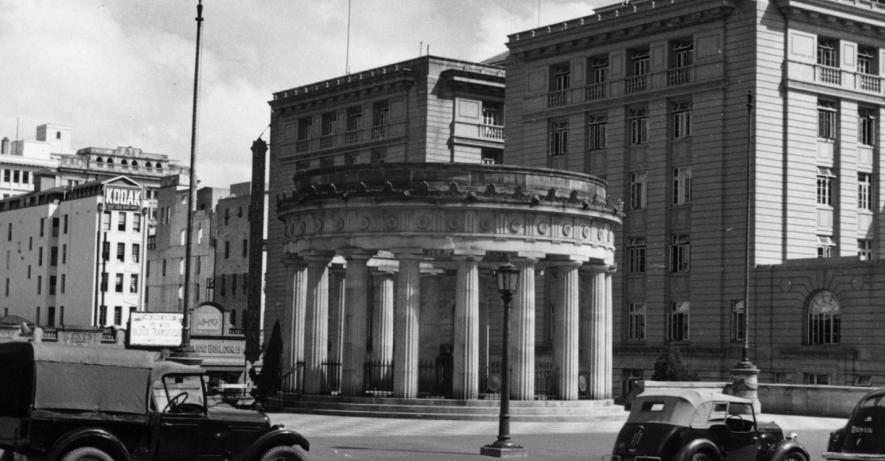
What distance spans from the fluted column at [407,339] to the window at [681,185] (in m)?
25.5

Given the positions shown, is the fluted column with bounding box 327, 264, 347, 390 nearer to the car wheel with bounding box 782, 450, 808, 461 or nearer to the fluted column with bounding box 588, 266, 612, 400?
the fluted column with bounding box 588, 266, 612, 400

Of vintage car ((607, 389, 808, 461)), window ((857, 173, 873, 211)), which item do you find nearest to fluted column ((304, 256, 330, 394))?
vintage car ((607, 389, 808, 461))

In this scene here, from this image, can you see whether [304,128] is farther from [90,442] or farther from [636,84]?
[90,442]

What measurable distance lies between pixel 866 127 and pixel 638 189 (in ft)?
Result: 38.0

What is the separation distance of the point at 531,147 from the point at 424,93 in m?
9.51

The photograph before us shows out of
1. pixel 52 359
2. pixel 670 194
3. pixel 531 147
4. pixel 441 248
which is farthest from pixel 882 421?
pixel 531 147

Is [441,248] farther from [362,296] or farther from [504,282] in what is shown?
[504,282]

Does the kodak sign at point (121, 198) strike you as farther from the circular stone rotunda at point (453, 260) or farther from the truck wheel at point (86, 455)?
the truck wheel at point (86, 455)

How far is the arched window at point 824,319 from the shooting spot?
61406 mm

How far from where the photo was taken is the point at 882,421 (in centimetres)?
2658

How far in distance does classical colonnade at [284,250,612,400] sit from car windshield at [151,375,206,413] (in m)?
22.2

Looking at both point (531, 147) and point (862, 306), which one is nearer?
point (862, 306)

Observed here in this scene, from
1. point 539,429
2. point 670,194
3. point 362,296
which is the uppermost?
point 670,194

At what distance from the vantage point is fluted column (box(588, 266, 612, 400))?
160 feet
